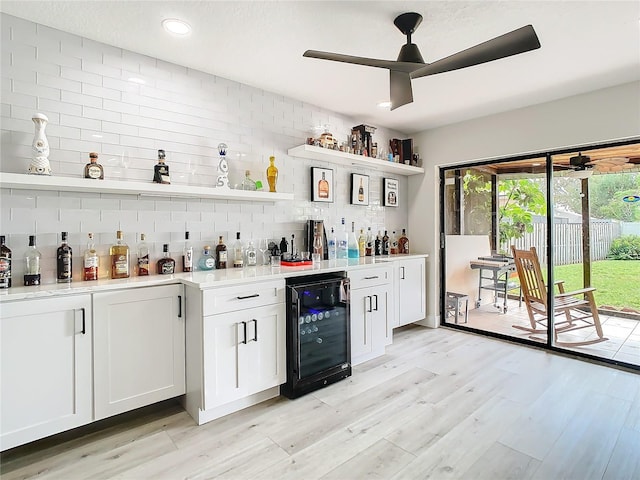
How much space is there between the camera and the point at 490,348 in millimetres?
3701

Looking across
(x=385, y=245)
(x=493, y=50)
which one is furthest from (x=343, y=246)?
(x=493, y=50)

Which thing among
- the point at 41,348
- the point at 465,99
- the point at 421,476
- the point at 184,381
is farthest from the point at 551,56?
the point at 41,348

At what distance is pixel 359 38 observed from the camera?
94.5 inches

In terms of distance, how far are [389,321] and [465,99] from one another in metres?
2.32

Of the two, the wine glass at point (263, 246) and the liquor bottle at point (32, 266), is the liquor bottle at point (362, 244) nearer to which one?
the wine glass at point (263, 246)

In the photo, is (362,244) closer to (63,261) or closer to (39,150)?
(63,261)

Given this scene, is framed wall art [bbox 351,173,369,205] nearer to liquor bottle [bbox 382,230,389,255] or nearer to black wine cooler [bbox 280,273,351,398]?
liquor bottle [bbox 382,230,389,255]

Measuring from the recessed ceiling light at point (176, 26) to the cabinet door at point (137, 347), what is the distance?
66.2 inches

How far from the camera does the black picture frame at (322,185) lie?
11.9 ft

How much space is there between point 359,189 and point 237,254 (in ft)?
5.69

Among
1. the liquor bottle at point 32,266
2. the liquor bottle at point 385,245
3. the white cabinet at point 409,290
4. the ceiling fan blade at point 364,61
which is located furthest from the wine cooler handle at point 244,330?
the liquor bottle at point 385,245

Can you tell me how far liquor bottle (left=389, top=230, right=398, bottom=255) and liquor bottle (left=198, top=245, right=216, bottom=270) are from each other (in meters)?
2.41

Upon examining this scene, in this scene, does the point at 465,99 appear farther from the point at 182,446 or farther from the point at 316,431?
the point at 182,446

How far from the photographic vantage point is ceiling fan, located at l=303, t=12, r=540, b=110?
1.74m
